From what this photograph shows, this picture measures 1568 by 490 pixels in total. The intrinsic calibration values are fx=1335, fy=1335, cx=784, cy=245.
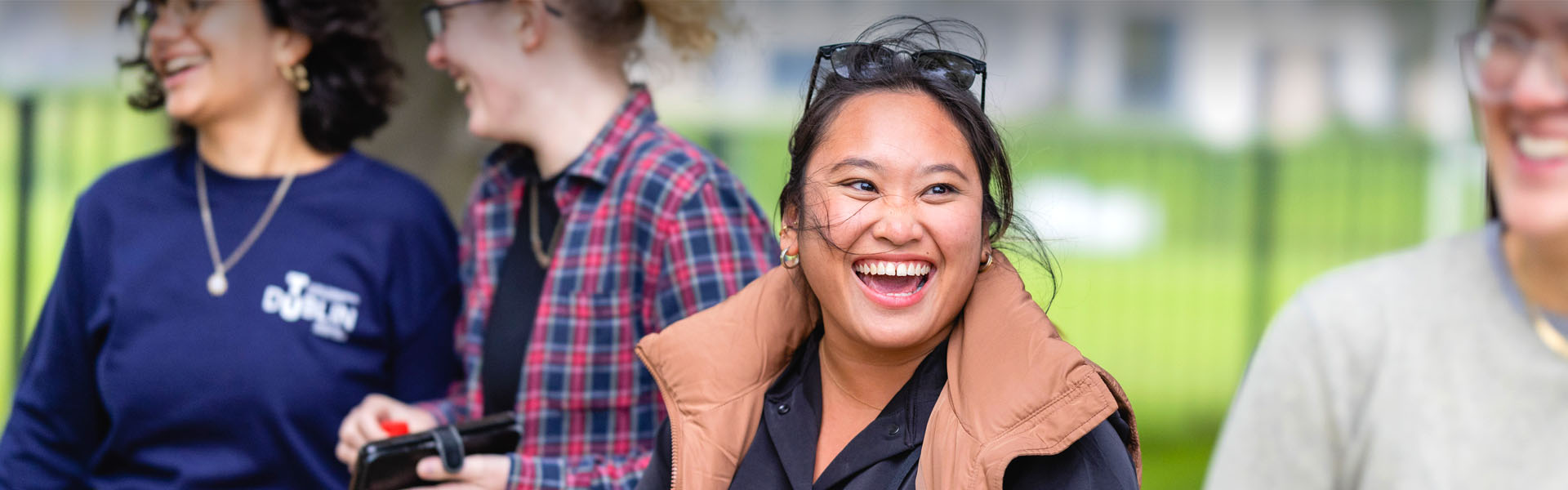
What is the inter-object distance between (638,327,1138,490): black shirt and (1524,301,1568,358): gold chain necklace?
17.5 inches

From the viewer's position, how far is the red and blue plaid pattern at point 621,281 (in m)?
2.35

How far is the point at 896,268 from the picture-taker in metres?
1.64

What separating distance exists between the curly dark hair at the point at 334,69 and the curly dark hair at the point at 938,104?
4.37 ft

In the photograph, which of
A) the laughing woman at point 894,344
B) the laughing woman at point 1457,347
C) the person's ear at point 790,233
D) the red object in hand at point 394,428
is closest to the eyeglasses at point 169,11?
the red object in hand at point 394,428

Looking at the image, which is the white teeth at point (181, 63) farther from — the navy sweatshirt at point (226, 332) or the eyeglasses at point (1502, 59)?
the eyeglasses at point (1502, 59)

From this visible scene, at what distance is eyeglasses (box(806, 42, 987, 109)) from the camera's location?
68.8 inches

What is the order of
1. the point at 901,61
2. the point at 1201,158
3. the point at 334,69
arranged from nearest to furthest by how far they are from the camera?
the point at 901,61, the point at 334,69, the point at 1201,158

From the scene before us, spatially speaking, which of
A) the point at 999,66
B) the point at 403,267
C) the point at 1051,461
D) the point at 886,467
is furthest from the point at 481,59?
the point at 999,66

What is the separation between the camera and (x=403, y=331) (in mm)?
2697

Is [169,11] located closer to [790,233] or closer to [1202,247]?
[790,233]

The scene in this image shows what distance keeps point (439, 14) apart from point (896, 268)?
138 centimetres

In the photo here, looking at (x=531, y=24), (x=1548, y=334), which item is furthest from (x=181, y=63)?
(x=1548, y=334)

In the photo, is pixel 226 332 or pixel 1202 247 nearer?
pixel 226 332

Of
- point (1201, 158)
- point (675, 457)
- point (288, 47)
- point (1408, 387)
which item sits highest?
point (288, 47)
